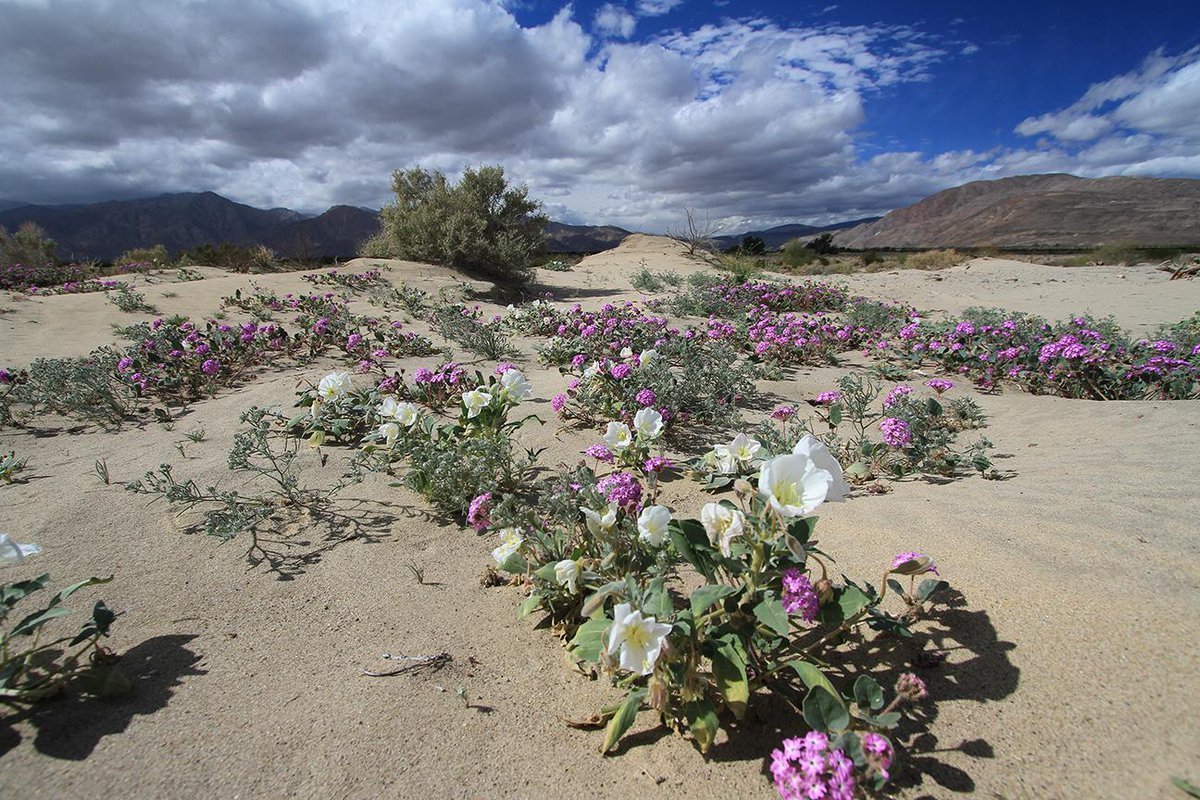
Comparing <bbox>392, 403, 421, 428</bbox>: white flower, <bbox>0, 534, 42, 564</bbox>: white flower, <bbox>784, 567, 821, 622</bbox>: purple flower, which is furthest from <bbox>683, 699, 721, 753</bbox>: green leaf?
<bbox>392, 403, 421, 428</bbox>: white flower

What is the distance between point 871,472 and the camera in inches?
137

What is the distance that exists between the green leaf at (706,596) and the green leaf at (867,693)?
404 mm

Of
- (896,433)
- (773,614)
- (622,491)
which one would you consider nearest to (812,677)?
(773,614)

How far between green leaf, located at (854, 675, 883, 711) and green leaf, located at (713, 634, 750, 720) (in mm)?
292

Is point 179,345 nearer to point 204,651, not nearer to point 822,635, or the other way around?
point 204,651

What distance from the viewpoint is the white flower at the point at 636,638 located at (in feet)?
4.22

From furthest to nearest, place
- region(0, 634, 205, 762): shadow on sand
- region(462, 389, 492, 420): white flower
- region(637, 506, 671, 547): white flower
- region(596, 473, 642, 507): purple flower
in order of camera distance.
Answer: region(462, 389, 492, 420): white flower
region(596, 473, 642, 507): purple flower
region(637, 506, 671, 547): white flower
region(0, 634, 205, 762): shadow on sand

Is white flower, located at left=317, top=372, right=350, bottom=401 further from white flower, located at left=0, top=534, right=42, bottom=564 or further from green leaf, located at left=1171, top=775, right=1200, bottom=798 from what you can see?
green leaf, located at left=1171, top=775, right=1200, bottom=798

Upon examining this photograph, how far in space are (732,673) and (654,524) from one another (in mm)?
470

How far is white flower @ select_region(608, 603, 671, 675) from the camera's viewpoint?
1.29 metres

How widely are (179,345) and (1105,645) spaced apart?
24.8ft

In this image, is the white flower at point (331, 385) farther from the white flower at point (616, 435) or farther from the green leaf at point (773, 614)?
the green leaf at point (773, 614)

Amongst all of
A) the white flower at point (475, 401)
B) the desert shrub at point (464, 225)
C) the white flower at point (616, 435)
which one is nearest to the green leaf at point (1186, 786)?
the white flower at point (616, 435)

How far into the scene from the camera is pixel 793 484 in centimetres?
144
